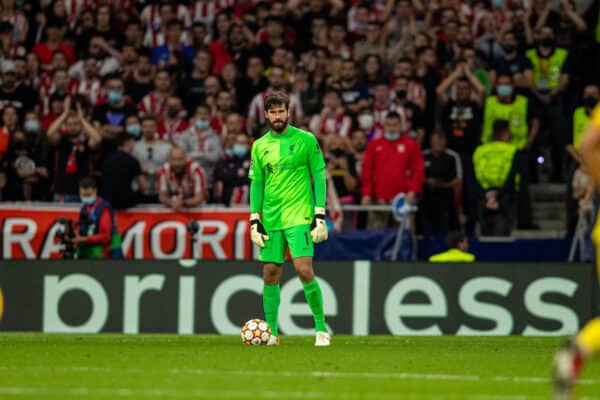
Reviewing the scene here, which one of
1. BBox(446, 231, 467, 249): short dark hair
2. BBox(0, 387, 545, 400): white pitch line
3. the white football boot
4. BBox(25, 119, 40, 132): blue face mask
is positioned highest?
BBox(25, 119, 40, 132): blue face mask

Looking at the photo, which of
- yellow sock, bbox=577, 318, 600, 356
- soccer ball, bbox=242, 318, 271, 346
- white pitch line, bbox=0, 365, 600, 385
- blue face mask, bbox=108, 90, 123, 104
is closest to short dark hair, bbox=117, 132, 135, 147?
blue face mask, bbox=108, 90, 123, 104

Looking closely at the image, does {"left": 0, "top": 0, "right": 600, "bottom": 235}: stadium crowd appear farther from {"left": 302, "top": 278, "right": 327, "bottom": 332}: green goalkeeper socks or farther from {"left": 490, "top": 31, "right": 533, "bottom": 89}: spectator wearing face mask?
{"left": 302, "top": 278, "right": 327, "bottom": 332}: green goalkeeper socks

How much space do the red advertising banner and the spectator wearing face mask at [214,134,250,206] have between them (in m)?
0.51

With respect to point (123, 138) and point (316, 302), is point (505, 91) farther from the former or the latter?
point (316, 302)

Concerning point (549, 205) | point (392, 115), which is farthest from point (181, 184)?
point (549, 205)

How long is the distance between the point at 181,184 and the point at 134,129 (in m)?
1.74

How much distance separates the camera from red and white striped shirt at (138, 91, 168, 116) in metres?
22.6

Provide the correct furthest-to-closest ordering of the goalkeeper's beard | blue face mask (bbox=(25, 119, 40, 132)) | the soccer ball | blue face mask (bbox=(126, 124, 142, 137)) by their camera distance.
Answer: blue face mask (bbox=(25, 119, 40, 132)) → blue face mask (bbox=(126, 124, 142, 137)) → the soccer ball → the goalkeeper's beard

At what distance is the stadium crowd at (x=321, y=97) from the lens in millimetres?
20703

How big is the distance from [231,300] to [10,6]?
9216 millimetres

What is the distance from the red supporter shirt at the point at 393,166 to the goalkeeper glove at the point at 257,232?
677 cm

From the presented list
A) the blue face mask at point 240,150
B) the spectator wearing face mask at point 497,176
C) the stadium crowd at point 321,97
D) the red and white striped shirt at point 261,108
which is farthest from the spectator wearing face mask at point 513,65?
the blue face mask at point 240,150

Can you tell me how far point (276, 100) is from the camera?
1338 cm

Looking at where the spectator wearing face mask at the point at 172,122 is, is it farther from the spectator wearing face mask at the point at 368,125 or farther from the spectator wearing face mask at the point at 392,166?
the spectator wearing face mask at the point at 392,166
